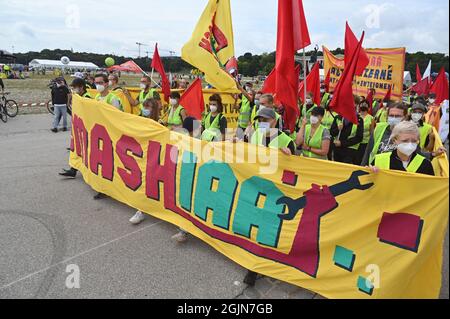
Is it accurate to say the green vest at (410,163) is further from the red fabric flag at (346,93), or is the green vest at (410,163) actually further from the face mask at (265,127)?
the face mask at (265,127)

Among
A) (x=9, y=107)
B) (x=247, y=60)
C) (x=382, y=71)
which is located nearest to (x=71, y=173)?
(x=382, y=71)

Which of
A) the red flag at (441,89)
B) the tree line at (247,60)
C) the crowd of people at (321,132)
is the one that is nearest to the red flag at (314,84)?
the crowd of people at (321,132)

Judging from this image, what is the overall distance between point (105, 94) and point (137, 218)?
2.74 m

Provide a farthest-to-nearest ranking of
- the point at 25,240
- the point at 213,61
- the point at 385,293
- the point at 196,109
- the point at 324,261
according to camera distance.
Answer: the point at 196,109, the point at 213,61, the point at 25,240, the point at 324,261, the point at 385,293

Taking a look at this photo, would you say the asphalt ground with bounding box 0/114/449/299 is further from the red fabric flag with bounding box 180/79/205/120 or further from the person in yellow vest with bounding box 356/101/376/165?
the person in yellow vest with bounding box 356/101/376/165

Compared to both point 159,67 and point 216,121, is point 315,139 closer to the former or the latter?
point 216,121

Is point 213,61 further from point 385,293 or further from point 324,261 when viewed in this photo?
point 385,293

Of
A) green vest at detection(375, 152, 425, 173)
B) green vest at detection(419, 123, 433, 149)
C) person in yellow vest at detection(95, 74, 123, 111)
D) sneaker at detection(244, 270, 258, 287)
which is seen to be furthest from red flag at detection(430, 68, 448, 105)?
person in yellow vest at detection(95, 74, 123, 111)

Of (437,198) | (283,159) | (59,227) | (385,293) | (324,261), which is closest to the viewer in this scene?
(437,198)

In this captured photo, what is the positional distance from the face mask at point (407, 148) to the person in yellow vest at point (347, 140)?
2.91 metres

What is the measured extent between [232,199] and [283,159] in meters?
0.75

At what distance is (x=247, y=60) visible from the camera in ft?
206
